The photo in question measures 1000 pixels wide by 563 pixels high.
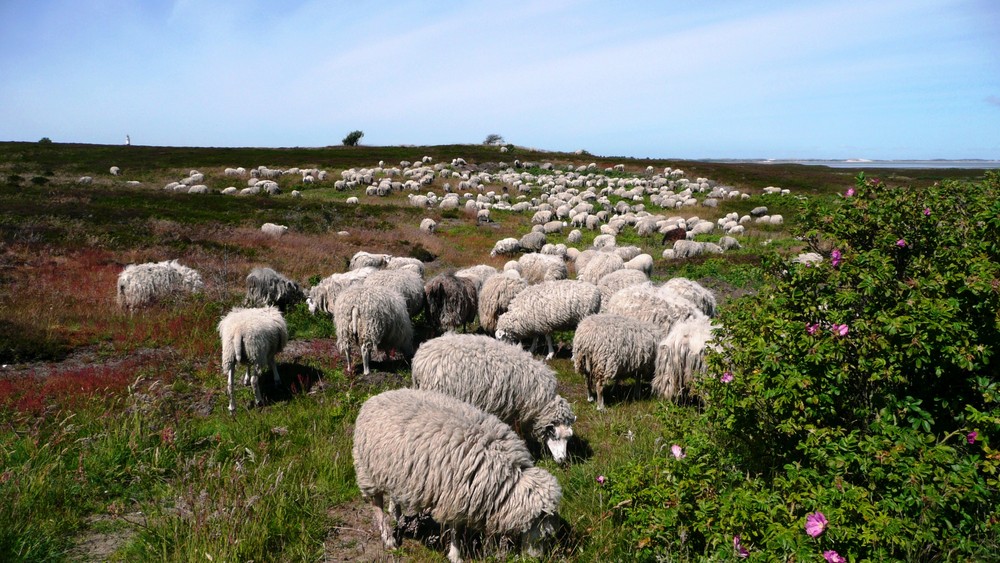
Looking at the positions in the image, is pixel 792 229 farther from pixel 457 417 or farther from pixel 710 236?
pixel 710 236

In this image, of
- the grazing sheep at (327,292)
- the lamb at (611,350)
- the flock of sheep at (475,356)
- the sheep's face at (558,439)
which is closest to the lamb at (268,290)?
the flock of sheep at (475,356)

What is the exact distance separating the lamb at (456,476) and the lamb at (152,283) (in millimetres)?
10710

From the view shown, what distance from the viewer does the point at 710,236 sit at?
28.0m

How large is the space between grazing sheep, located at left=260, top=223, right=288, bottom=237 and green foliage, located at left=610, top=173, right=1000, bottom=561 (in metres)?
21.7

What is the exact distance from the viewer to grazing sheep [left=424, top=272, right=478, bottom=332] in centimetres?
1269

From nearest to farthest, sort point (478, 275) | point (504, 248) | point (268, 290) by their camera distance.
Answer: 1. point (268, 290)
2. point (478, 275)
3. point (504, 248)

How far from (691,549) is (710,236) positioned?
25883 mm

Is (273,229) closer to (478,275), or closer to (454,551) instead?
(478,275)

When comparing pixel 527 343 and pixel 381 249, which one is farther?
pixel 381 249

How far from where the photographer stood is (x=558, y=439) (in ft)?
22.5

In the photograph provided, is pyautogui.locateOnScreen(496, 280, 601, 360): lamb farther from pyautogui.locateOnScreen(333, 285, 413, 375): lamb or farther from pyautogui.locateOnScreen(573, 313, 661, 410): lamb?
pyautogui.locateOnScreen(333, 285, 413, 375): lamb

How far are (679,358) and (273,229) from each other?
20210mm

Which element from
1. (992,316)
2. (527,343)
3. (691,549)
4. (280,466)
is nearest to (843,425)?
(992,316)

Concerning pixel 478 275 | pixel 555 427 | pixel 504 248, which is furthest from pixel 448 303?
pixel 504 248
